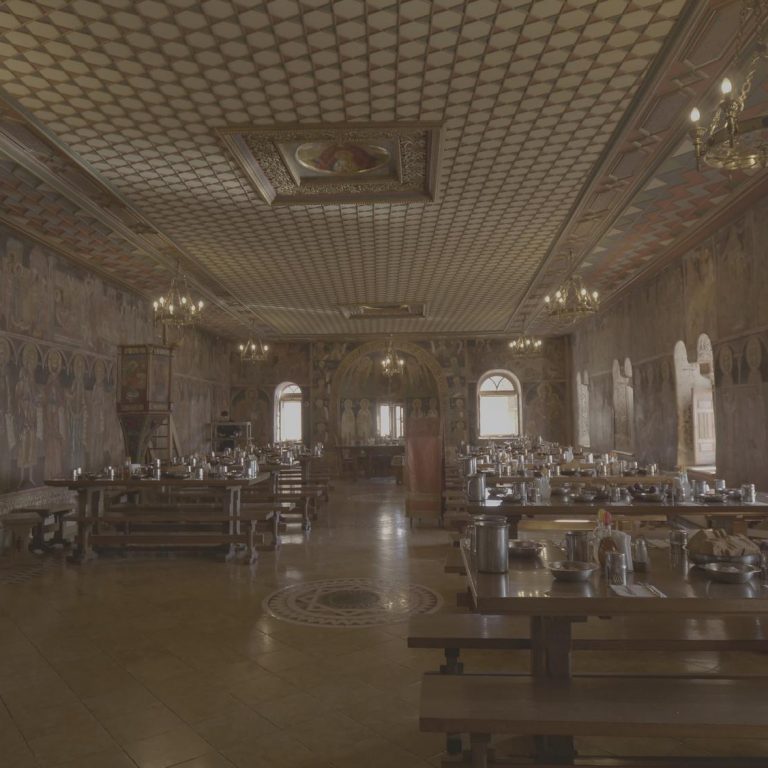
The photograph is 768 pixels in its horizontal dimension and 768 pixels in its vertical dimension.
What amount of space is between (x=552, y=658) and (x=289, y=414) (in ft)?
68.2

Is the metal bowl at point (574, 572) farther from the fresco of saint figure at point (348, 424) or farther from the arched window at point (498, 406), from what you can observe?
the fresco of saint figure at point (348, 424)

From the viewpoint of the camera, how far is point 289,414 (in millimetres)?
23469

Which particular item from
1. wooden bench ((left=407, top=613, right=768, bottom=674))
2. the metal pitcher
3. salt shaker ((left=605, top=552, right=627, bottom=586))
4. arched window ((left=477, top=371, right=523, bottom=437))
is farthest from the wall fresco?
salt shaker ((left=605, top=552, right=627, bottom=586))

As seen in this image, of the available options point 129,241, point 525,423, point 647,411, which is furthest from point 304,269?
point 525,423

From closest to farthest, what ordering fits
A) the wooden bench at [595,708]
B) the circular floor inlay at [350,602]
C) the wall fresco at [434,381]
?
1. the wooden bench at [595,708]
2. the circular floor inlay at [350,602]
3. the wall fresco at [434,381]

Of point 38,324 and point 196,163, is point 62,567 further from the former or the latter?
point 196,163

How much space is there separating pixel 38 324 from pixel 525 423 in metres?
15.4

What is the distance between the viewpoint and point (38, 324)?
33.3 ft

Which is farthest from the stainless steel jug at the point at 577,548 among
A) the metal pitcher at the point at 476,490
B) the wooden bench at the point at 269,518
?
the wooden bench at the point at 269,518

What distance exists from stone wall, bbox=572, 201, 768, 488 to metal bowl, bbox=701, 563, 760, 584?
5.83m

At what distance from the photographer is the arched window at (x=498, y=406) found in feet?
73.7

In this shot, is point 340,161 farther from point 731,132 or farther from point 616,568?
point 616,568

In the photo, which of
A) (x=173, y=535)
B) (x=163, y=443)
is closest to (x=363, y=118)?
(x=173, y=535)

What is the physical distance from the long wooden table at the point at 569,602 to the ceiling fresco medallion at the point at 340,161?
484cm
